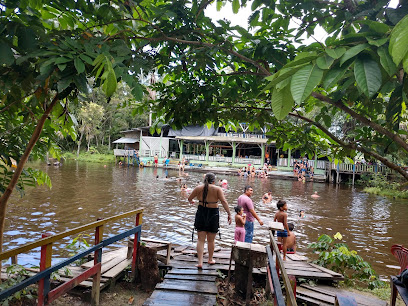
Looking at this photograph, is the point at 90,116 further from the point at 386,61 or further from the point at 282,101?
the point at 386,61

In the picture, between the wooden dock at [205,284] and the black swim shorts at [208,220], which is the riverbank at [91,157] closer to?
the wooden dock at [205,284]

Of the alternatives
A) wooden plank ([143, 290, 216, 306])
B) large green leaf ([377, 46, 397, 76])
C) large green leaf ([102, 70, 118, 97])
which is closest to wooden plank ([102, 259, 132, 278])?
wooden plank ([143, 290, 216, 306])

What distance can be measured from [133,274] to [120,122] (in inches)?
1686

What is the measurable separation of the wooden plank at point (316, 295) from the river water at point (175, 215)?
390 centimetres

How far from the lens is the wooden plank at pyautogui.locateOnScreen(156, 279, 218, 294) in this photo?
3869 millimetres

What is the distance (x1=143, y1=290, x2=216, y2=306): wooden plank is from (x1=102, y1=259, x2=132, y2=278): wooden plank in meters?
0.90

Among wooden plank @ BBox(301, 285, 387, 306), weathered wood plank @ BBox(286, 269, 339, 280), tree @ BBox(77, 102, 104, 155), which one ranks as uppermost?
tree @ BBox(77, 102, 104, 155)

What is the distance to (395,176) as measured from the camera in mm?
22500

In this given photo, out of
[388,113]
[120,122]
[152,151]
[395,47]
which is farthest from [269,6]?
[120,122]

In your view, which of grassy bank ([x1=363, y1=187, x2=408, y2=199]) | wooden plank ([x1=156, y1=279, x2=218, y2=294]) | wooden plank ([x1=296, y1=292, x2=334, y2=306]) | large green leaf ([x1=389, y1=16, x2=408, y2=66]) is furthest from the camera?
grassy bank ([x1=363, y1=187, x2=408, y2=199])

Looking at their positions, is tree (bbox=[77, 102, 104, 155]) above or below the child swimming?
above

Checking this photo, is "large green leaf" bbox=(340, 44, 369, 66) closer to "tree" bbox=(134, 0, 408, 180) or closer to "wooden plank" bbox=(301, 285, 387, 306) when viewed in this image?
"tree" bbox=(134, 0, 408, 180)

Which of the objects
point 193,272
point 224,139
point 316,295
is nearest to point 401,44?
point 193,272

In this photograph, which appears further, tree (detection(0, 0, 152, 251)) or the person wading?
the person wading
